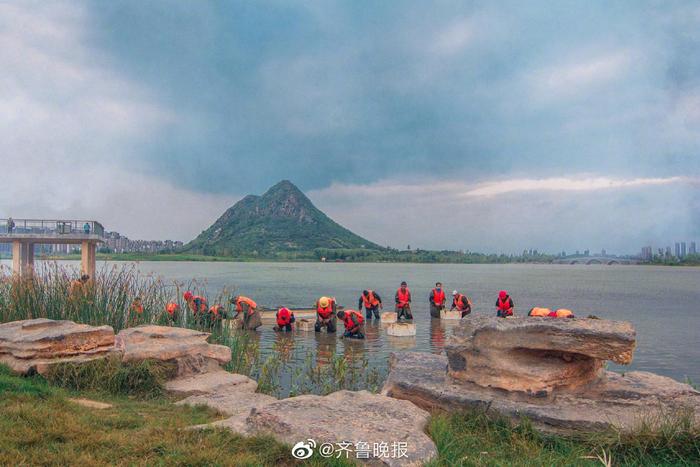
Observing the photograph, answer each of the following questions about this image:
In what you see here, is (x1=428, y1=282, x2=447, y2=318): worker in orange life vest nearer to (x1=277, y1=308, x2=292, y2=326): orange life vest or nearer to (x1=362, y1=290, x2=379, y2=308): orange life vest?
(x1=362, y1=290, x2=379, y2=308): orange life vest

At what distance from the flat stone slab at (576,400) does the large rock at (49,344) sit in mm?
4509

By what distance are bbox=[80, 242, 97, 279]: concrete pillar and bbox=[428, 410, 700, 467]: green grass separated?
62.2ft

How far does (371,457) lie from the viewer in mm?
4191

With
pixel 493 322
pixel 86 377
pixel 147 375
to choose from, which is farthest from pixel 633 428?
pixel 86 377

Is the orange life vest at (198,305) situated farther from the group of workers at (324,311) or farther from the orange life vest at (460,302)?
the orange life vest at (460,302)

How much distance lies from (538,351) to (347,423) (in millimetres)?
2641

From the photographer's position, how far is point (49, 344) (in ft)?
25.4

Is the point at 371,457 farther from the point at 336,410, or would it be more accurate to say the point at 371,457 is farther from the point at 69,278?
the point at 69,278

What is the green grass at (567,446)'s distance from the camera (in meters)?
4.62

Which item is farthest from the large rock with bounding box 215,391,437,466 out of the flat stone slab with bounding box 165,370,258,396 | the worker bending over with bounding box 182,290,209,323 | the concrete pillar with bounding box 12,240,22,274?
the concrete pillar with bounding box 12,240,22,274

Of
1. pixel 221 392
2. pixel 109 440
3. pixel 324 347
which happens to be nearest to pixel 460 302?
pixel 324 347

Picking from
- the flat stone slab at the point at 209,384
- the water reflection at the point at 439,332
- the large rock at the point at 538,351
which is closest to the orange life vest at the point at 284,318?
the water reflection at the point at 439,332

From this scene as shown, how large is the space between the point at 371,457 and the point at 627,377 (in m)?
4.17

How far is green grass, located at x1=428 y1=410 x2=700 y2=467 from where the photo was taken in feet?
15.2
